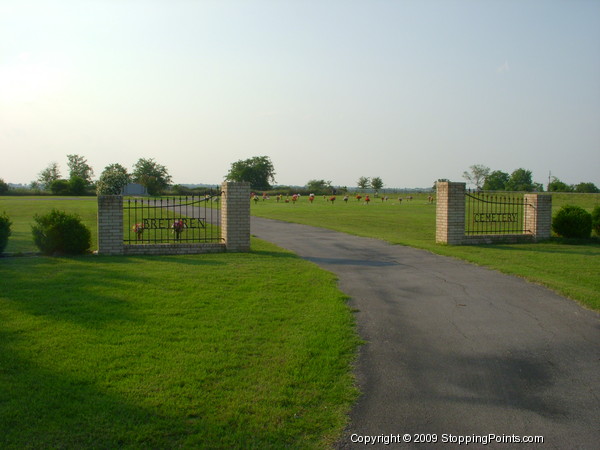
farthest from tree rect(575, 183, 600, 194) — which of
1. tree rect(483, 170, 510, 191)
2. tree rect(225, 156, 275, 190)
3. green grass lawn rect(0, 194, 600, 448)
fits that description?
green grass lawn rect(0, 194, 600, 448)

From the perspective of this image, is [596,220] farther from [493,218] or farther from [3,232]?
[3,232]

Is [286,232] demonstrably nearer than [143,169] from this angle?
Yes

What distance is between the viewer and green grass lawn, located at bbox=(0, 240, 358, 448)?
159 inches

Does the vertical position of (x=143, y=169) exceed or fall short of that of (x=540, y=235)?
it exceeds it

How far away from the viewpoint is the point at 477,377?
522cm

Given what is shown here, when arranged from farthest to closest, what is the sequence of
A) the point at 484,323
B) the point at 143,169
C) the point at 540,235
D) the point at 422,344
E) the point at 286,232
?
the point at 143,169, the point at 286,232, the point at 540,235, the point at 484,323, the point at 422,344

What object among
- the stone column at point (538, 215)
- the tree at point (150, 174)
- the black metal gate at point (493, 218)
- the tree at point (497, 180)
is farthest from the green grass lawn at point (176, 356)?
the tree at point (497, 180)

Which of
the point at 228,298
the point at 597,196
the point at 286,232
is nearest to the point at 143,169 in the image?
the point at 597,196

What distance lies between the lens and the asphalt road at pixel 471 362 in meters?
4.20

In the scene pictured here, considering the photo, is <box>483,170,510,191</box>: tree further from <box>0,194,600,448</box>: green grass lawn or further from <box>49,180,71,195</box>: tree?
<box>0,194,600,448</box>: green grass lawn

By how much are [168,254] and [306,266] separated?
12.1 feet

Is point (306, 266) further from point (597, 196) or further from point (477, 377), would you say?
point (597, 196)

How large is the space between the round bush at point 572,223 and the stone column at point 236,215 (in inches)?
Result: 417

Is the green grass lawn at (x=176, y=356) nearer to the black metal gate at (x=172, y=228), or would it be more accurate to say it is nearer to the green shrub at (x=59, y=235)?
the green shrub at (x=59, y=235)
